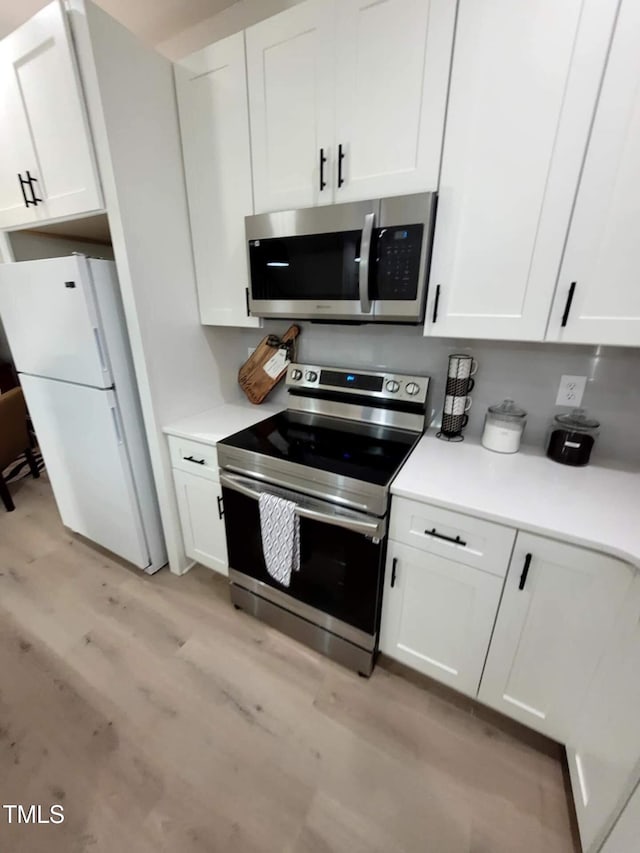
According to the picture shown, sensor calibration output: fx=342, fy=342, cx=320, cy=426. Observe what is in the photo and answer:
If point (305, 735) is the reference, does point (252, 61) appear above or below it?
above

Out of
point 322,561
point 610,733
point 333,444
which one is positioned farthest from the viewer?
point 333,444

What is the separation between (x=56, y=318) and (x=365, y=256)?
1394mm

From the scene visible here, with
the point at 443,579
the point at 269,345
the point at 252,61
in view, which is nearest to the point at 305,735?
the point at 443,579

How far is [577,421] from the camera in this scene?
1278mm

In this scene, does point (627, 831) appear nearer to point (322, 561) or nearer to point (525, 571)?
point (525, 571)

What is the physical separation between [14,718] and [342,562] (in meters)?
1.39

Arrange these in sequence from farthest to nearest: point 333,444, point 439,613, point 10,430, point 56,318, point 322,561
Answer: point 10,430 < point 56,318 < point 333,444 < point 322,561 < point 439,613

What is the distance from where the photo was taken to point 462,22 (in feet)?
3.20

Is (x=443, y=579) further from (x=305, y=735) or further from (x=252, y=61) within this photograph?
(x=252, y=61)

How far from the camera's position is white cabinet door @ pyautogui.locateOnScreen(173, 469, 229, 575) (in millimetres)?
1647

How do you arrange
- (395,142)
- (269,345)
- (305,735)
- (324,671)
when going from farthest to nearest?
(269,345) → (324,671) → (305,735) → (395,142)

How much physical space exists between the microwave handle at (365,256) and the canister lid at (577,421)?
843 millimetres

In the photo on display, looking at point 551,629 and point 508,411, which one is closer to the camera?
point 551,629

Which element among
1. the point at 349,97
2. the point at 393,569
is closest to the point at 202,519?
the point at 393,569
